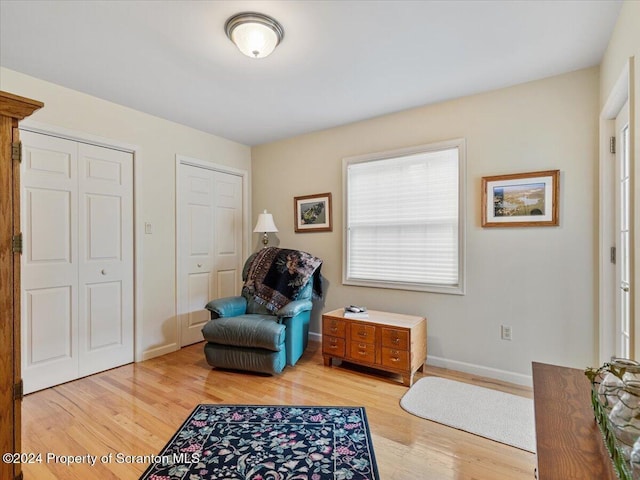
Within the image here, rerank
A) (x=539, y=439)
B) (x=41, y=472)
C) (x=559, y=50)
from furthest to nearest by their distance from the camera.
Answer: (x=559, y=50) < (x=41, y=472) < (x=539, y=439)

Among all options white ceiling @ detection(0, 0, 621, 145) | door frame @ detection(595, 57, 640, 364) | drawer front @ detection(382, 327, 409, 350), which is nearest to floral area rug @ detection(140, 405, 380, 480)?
drawer front @ detection(382, 327, 409, 350)

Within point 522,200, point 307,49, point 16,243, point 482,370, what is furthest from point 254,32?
point 482,370

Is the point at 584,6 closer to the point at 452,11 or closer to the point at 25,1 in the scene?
the point at 452,11

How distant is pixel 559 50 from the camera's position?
2158 millimetres

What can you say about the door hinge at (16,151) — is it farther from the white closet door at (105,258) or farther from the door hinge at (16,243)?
the white closet door at (105,258)

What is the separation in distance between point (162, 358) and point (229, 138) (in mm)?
2580

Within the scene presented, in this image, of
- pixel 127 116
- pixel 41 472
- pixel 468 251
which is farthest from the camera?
pixel 127 116

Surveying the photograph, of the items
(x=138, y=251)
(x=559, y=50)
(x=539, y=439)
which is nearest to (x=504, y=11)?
(x=559, y=50)

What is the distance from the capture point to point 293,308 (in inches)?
115

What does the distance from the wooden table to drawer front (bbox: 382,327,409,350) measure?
1319 mm

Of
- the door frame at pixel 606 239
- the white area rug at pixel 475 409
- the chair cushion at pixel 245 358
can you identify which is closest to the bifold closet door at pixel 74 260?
the chair cushion at pixel 245 358

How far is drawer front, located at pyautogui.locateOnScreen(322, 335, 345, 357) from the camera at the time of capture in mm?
2932

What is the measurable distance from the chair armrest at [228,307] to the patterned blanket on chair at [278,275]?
15cm

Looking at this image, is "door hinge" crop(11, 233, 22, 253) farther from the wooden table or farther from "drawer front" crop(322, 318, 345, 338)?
"drawer front" crop(322, 318, 345, 338)
